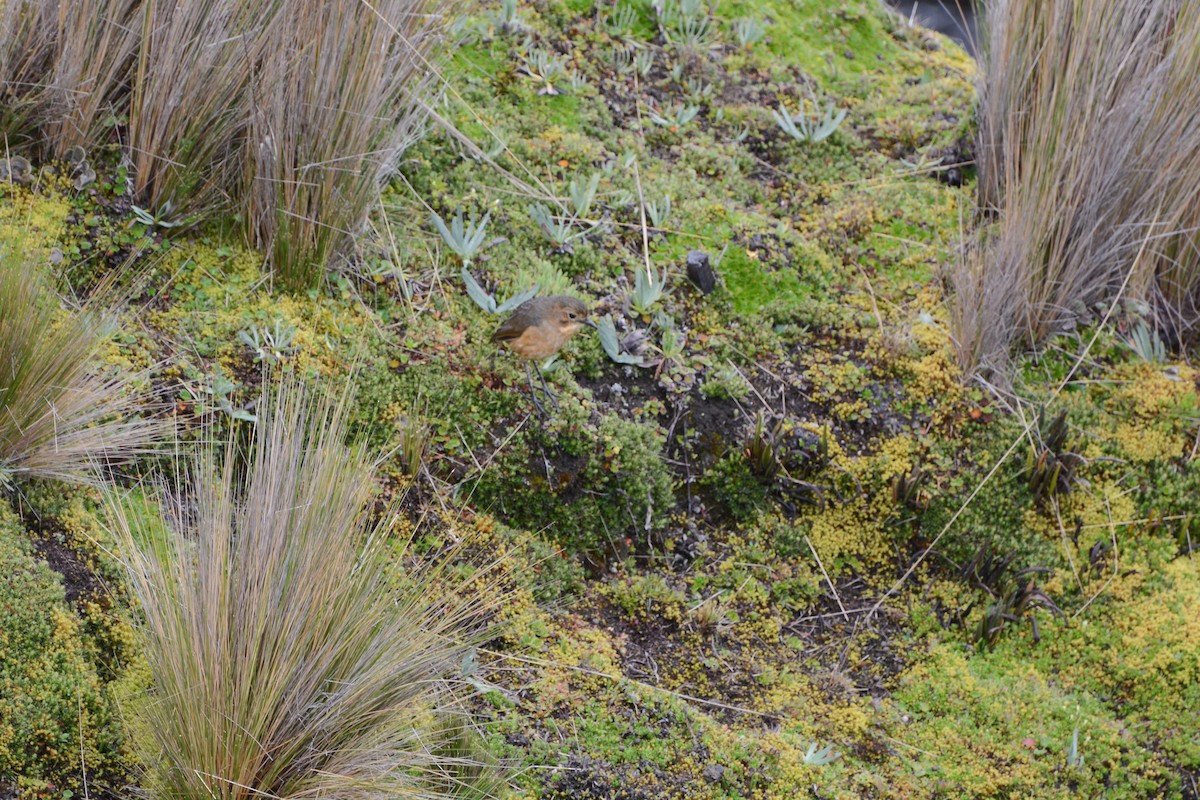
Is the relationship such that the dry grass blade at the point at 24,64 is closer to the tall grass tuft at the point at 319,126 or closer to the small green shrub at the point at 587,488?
the tall grass tuft at the point at 319,126

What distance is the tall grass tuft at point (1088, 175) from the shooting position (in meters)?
3.75

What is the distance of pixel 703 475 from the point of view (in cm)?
344

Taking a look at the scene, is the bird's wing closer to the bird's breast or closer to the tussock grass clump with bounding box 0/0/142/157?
the bird's breast

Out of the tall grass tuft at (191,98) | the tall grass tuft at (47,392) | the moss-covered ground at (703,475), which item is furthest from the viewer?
the tall grass tuft at (191,98)

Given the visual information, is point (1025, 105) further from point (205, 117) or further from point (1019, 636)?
point (205, 117)

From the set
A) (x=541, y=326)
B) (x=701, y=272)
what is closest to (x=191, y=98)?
(x=541, y=326)

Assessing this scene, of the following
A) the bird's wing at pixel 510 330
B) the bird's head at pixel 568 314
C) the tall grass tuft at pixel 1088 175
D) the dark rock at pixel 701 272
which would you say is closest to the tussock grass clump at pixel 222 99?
the bird's wing at pixel 510 330

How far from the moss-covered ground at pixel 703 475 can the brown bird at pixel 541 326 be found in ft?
0.45

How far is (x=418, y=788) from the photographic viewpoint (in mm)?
2189

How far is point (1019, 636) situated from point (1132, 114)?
1.97 m

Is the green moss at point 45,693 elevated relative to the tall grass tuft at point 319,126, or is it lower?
lower

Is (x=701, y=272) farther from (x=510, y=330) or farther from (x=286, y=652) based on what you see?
(x=286, y=652)

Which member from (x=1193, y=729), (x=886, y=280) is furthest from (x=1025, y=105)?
(x=1193, y=729)

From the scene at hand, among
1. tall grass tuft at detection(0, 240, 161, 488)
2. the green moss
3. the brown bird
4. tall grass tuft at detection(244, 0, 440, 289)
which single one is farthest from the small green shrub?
the green moss
